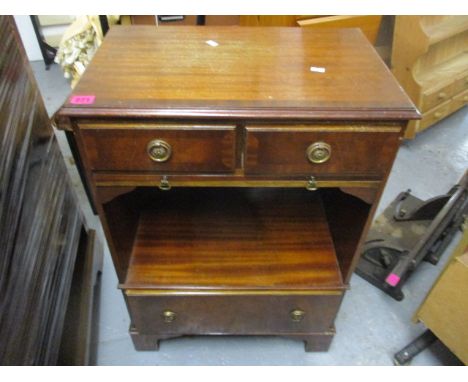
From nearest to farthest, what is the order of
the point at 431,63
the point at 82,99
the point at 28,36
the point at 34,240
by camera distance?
the point at 82,99, the point at 34,240, the point at 431,63, the point at 28,36

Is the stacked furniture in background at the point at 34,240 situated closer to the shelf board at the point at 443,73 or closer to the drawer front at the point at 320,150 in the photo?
the drawer front at the point at 320,150

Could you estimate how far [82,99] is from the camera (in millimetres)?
630

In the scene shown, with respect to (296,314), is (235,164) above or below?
above

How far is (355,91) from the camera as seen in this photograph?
0.67 meters

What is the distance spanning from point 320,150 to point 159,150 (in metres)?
0.29

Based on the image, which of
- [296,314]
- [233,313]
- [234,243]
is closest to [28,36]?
[234,243]

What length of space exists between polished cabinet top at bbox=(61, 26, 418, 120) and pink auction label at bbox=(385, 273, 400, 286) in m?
0.72

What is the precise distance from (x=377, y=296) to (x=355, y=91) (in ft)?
2.78

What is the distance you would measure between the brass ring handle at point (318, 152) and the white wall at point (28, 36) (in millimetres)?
2448

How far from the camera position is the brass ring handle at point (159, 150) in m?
0.65

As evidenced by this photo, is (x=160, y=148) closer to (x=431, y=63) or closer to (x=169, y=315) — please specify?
(x=169, y=315)

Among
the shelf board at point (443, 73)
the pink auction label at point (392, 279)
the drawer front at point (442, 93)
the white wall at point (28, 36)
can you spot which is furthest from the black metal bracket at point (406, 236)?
the white wall at point (28, 36)

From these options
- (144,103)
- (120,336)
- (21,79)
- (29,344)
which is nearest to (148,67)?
(144,103)

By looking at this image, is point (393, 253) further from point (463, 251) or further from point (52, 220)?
point (52, 220)
